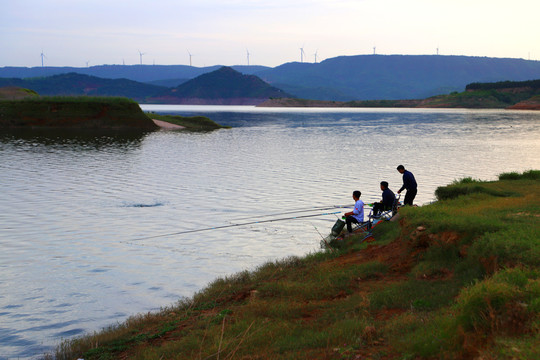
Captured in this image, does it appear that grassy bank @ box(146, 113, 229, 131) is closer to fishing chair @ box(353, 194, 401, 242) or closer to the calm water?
the calm water

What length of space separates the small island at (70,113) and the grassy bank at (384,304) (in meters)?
72.0

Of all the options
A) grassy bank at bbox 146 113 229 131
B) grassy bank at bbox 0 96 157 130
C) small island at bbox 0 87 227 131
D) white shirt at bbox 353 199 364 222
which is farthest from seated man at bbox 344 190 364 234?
grassy bank at bbox 146 113 229 131

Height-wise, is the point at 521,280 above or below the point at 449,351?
above

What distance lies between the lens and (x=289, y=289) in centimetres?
1242

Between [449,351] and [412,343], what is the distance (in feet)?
2.66

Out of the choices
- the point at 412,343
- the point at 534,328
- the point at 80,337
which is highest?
the point at 534,328

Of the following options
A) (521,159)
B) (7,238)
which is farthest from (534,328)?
(521,159)

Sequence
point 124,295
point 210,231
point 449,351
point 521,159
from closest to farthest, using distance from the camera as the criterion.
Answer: point 449,351
point 124,295
point 210,231
point 521,159

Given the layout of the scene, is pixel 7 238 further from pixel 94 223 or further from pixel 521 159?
pixel 521 159

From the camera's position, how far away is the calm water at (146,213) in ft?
43.1

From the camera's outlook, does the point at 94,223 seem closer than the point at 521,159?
Yes

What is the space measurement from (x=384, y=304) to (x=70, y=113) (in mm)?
78526

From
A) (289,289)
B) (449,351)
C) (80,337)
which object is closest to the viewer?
(449,351)

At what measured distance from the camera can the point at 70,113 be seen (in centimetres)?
7969
